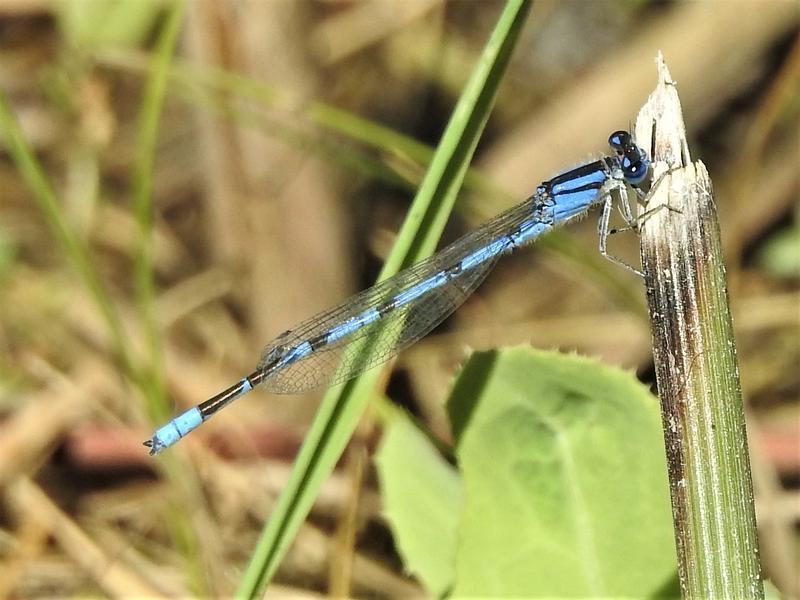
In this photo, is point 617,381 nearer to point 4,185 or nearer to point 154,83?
point 154,83

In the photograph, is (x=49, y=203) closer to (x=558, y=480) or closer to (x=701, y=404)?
(x=558, y=480)

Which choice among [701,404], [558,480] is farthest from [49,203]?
[701,404]

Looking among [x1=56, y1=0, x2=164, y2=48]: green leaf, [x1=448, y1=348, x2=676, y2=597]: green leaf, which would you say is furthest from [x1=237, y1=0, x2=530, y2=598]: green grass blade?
[x1=56, y1=0, x2=164, y2=48]: green leaf

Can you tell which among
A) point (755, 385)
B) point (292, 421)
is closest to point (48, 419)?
point (292, 421)

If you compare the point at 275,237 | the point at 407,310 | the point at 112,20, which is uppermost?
the point at 112,20

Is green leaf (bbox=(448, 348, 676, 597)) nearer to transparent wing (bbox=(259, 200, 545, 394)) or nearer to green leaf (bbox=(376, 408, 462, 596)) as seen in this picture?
green leaf (bbox=(376, 408, 462, 596))

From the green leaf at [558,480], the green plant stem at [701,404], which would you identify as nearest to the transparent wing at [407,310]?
the green leaf at [558,480]
